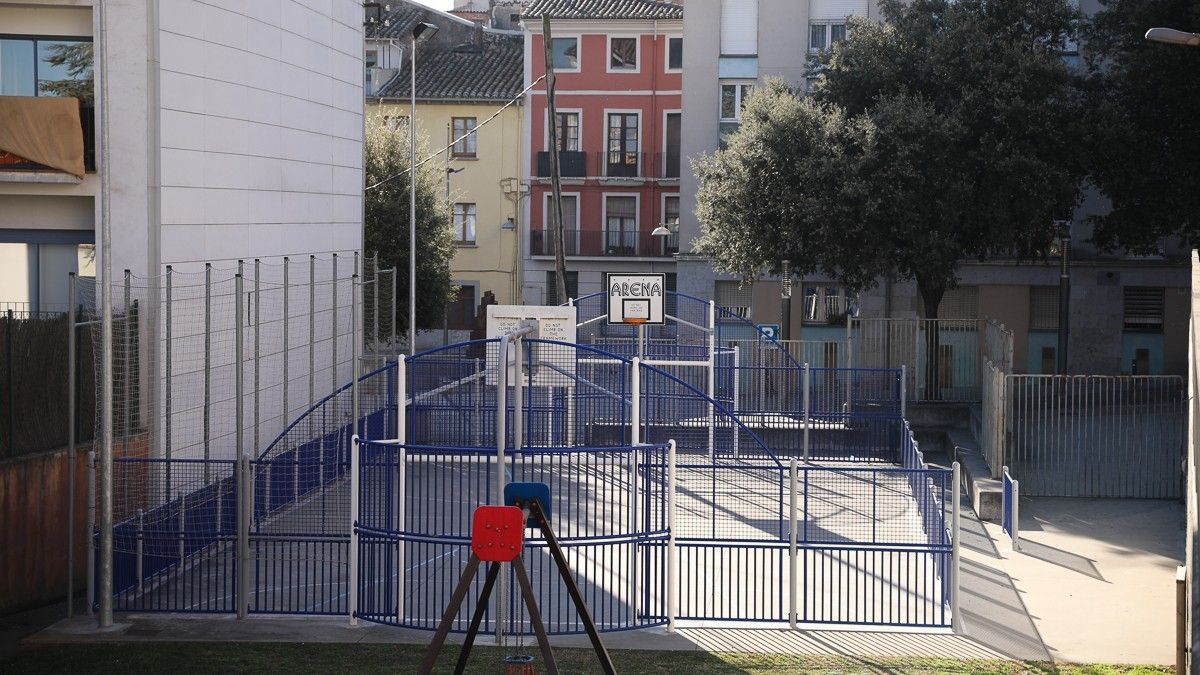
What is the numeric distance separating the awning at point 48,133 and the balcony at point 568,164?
96.9 feet

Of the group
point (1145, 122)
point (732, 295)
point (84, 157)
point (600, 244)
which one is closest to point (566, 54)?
point (600, 244)

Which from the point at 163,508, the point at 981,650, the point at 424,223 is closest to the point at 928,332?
the point at 424,223

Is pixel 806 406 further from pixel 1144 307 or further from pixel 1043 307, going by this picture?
pixel 1144 307

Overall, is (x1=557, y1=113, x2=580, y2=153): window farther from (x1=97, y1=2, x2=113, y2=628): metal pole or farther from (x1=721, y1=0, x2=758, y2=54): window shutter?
(x1=97, y1=2, x2=113, y2=628): metal pole

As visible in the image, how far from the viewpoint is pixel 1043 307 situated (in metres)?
38.1

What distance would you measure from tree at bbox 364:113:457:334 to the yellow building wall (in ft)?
33.1

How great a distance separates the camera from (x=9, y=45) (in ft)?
61.4

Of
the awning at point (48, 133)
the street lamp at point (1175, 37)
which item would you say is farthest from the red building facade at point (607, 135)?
the street lamp at point (1175, 37)

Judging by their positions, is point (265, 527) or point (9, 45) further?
point (9, 45)

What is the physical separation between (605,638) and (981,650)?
3624mm

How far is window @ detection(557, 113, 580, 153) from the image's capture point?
46844mm

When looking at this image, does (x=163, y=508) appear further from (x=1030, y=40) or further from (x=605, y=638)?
(x=1030, y=40)

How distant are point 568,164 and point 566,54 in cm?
355

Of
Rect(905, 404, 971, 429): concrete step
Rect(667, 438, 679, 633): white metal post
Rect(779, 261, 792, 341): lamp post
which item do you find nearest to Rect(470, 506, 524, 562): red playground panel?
Rect(667, 438, 679, 633): white metal post
